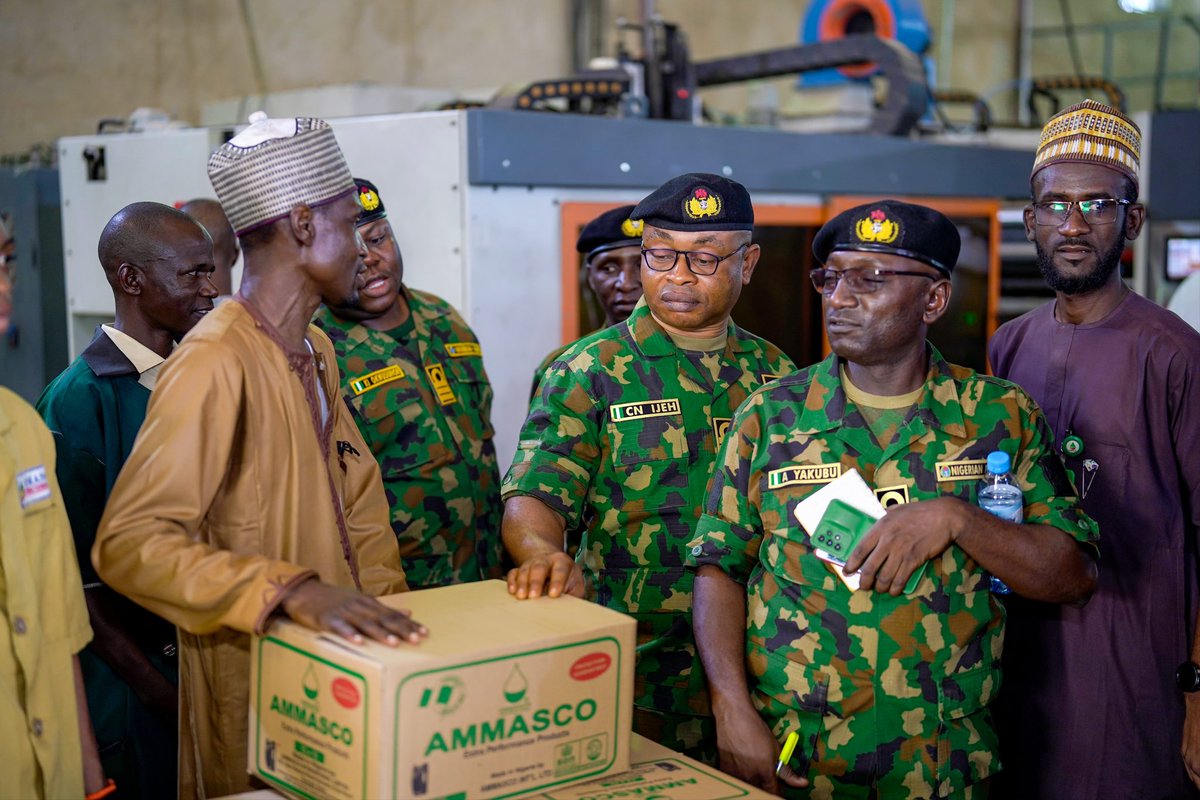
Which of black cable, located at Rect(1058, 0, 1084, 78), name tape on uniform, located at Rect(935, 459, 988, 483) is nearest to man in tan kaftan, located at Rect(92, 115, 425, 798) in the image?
name tape on uniform, located at Rect(935, 459, 988, 483)

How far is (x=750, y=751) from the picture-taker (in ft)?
6.18

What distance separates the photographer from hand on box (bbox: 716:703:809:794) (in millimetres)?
1878

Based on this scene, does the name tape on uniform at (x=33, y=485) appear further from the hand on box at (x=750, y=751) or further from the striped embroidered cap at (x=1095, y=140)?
the striped embroidered cap at (x=1095, y=140)

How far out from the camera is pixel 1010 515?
74.4 inches

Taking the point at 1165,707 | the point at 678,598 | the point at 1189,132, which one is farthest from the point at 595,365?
the point at 1189,132

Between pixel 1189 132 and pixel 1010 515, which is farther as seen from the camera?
pixel 1189 132

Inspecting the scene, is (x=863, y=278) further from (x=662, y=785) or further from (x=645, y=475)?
(x=662, y=785)

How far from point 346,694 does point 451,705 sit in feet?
0.42

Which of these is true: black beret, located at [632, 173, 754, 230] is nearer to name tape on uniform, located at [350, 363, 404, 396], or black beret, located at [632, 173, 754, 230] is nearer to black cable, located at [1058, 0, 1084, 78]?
name tape on uniform, located at [350, 363, 404, 396]

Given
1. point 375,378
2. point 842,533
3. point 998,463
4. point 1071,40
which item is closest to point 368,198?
point 375,378

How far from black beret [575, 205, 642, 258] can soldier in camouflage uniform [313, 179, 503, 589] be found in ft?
1.51

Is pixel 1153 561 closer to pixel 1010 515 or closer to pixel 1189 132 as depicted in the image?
pixel 1010 515

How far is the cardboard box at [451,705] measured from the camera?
1.44 m

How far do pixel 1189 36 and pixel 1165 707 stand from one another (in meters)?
11.3
